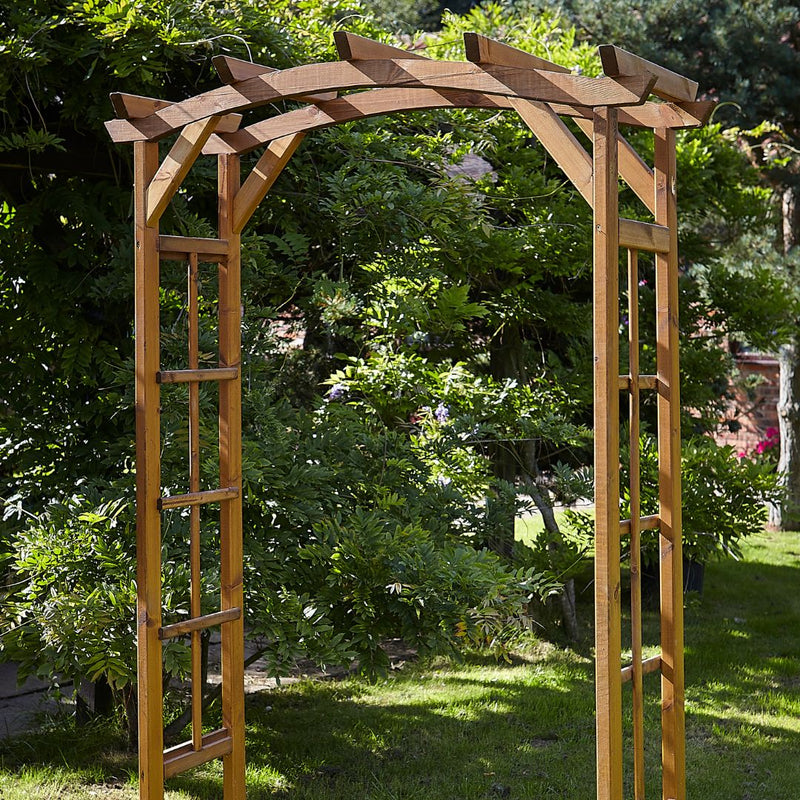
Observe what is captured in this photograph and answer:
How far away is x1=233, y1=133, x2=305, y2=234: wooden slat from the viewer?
2867mm

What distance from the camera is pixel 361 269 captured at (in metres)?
4.16

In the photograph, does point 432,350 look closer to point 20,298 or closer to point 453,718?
point 453,718

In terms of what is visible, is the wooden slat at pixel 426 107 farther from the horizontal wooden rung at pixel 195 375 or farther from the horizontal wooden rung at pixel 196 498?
the horizontal wooden rung at pixel 196 498

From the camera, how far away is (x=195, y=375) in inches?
110

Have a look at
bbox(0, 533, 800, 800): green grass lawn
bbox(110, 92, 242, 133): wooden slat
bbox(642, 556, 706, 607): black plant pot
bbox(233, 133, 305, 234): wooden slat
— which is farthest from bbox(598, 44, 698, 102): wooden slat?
bbox(642, 556, 706, 607): black plant pot

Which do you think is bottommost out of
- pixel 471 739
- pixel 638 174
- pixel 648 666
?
pixel 471 739

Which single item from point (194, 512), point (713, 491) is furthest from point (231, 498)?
point (713, 491)

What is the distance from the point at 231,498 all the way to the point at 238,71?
119 centimetres

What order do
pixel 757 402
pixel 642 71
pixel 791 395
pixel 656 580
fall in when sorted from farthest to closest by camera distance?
pixel 757 402, pixel 791 395, pixel 656 580, pixel 642 71

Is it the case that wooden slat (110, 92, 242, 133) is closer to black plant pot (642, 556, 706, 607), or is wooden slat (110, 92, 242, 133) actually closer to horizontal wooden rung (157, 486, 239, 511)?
horizontal wooden rung (157, 486, 239, 511)

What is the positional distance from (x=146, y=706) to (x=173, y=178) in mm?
1417

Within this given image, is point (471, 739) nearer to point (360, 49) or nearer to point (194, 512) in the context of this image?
point (194, 512)

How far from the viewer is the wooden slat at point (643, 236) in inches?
96.1

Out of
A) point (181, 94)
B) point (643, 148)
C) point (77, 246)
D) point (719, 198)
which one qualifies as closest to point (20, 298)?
point (77, 246)
